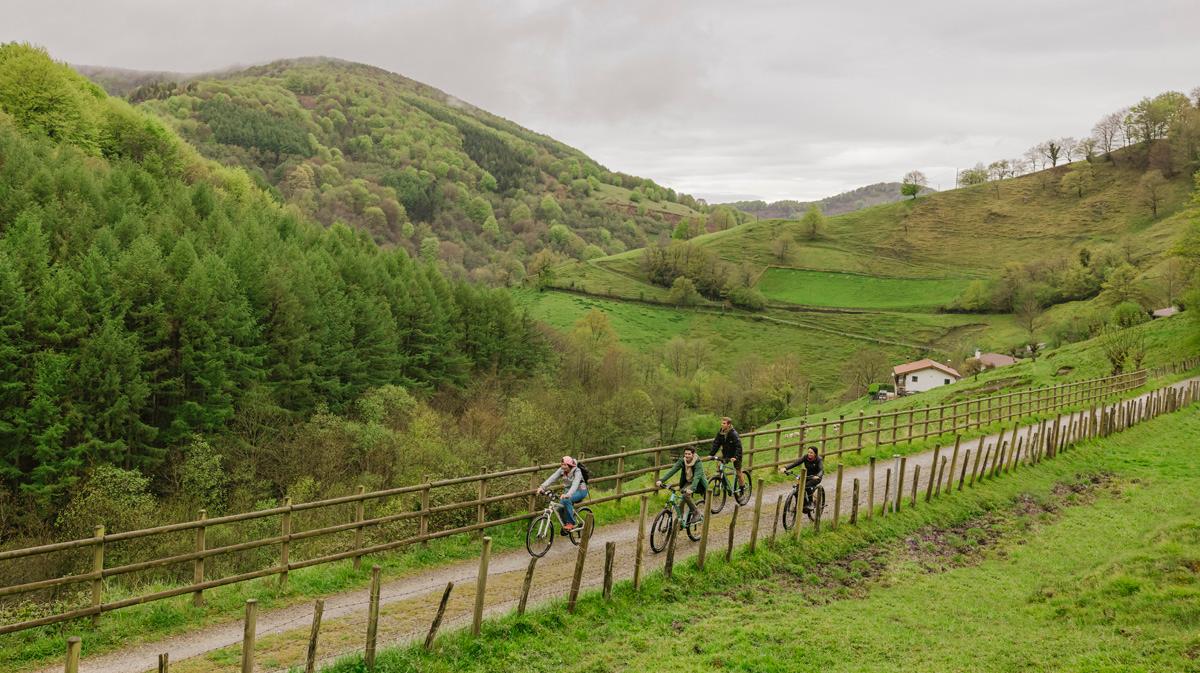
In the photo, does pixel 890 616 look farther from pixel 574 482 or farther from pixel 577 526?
pixel 577 526

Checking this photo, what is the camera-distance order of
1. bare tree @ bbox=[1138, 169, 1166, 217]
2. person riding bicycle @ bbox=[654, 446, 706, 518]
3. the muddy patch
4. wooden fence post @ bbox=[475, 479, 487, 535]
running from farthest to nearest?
bare tree @ bbox=[1138, 169, 1166, 217] < person riding bicycle @ bbox=[654, 446, 706, 518] < wooden fence post @ bbox=[475, 479, 487, 535] < the muddy patch

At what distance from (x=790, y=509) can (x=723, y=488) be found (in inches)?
75.9

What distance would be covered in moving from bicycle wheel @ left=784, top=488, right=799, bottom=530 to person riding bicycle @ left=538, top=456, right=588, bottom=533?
460 cm

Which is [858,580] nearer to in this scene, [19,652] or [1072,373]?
A: [19,652]

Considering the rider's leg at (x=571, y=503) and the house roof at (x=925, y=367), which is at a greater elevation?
the rider's leg at (x=571, y=503)

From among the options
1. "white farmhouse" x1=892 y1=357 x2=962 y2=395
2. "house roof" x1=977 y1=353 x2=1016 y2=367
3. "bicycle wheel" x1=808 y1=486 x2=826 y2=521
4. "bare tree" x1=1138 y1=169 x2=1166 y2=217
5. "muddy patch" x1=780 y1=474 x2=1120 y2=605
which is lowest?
"white farmhouse" x1=892 y1=357 x2=962 y2=395

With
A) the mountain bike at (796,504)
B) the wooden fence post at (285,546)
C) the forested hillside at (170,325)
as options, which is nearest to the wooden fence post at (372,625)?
the wooden fence post at (285,546)

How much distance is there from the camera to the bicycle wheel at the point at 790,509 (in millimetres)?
15250

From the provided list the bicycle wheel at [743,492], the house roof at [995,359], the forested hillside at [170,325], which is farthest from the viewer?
the house roof at [995,359]

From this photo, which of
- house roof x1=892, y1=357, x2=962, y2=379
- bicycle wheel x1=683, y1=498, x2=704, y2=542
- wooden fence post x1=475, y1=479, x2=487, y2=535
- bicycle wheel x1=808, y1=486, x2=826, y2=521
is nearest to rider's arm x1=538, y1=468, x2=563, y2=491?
wooden fence post x1=475, y1=479, x2=487, y2=535

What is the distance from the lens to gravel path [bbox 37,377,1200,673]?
378 inches

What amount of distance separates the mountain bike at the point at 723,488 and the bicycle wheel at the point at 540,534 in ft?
14.6

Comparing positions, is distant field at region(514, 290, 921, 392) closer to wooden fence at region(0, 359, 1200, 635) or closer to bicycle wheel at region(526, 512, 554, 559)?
wooden fence at region(0, 359, 1200, 635)

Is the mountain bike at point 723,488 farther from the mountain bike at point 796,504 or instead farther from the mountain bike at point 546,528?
the mountain bike at point 546,528
